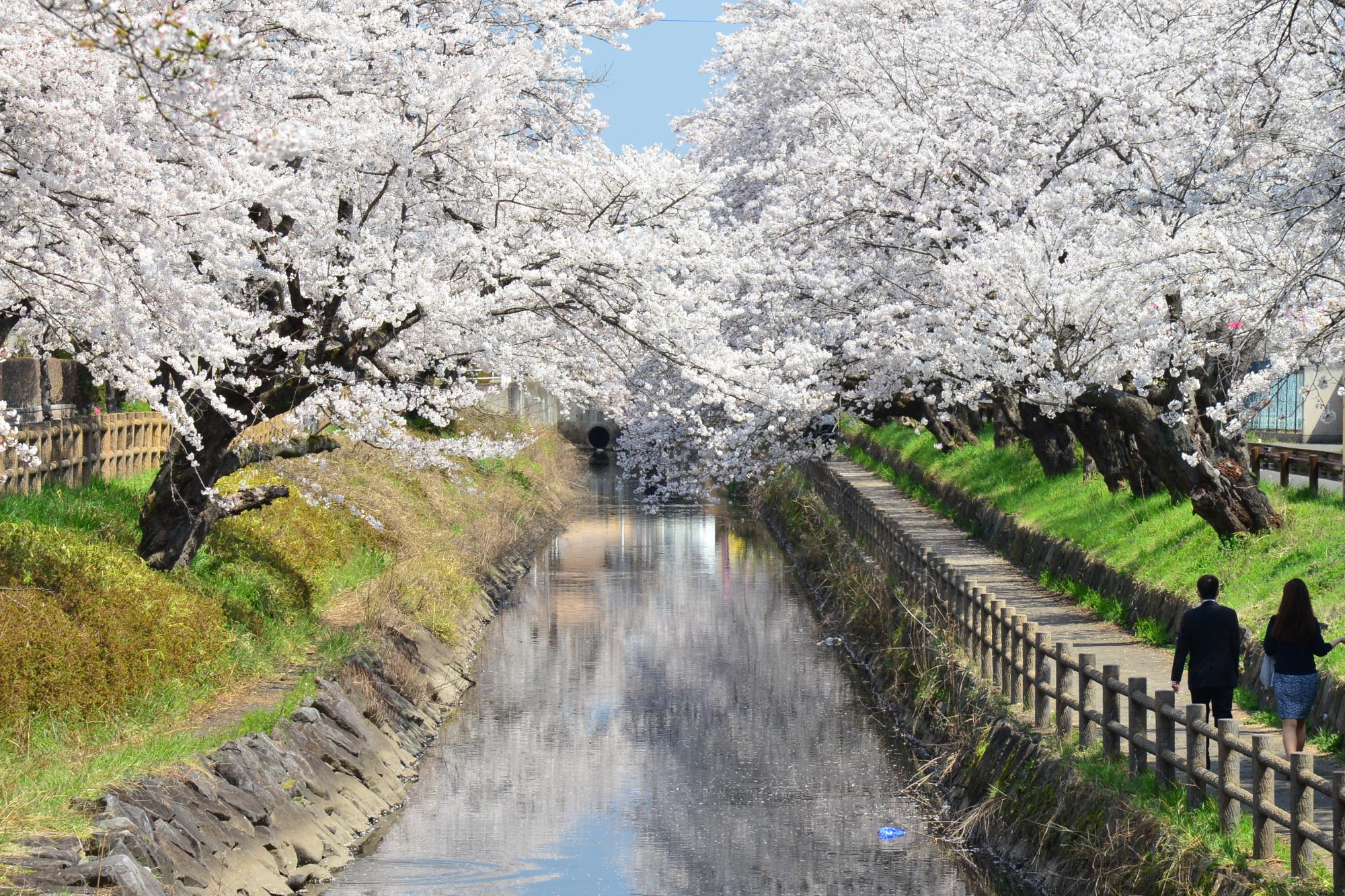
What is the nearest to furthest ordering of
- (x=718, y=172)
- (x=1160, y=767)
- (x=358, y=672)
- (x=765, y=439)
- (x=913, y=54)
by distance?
(x=1160, y=767)
(x=718, y=172)
(x=358, y=672)
(x=913, y=54)
(x=765, y=439)

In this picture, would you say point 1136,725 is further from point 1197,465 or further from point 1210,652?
point 1197,465

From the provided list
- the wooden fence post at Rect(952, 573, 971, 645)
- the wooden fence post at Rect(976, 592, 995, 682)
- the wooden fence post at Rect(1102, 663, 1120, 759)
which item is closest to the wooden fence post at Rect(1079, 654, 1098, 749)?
the wooden fence post at Rect(1102, 663, 1120, 759)

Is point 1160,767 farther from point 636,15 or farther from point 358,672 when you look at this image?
point 636,15

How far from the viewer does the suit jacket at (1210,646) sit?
9641 mm

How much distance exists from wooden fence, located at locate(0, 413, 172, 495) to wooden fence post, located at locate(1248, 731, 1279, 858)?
11774 millimetres

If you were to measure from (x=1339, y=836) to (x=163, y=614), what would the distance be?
9.72m

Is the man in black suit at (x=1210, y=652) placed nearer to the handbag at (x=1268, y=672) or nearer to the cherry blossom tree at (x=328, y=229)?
the handbag at (x=1268, y=672)

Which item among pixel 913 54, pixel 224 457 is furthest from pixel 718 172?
pixel 913 54

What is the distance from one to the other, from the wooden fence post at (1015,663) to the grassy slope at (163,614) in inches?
259

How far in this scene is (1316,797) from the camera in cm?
1005

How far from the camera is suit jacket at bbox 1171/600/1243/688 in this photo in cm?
964

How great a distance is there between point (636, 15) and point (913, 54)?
29.9 feet

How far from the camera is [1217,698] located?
9.73 meters

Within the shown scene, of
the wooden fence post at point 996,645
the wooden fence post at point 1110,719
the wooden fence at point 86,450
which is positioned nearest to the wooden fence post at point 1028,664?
the wooden fence post at point 996,645
